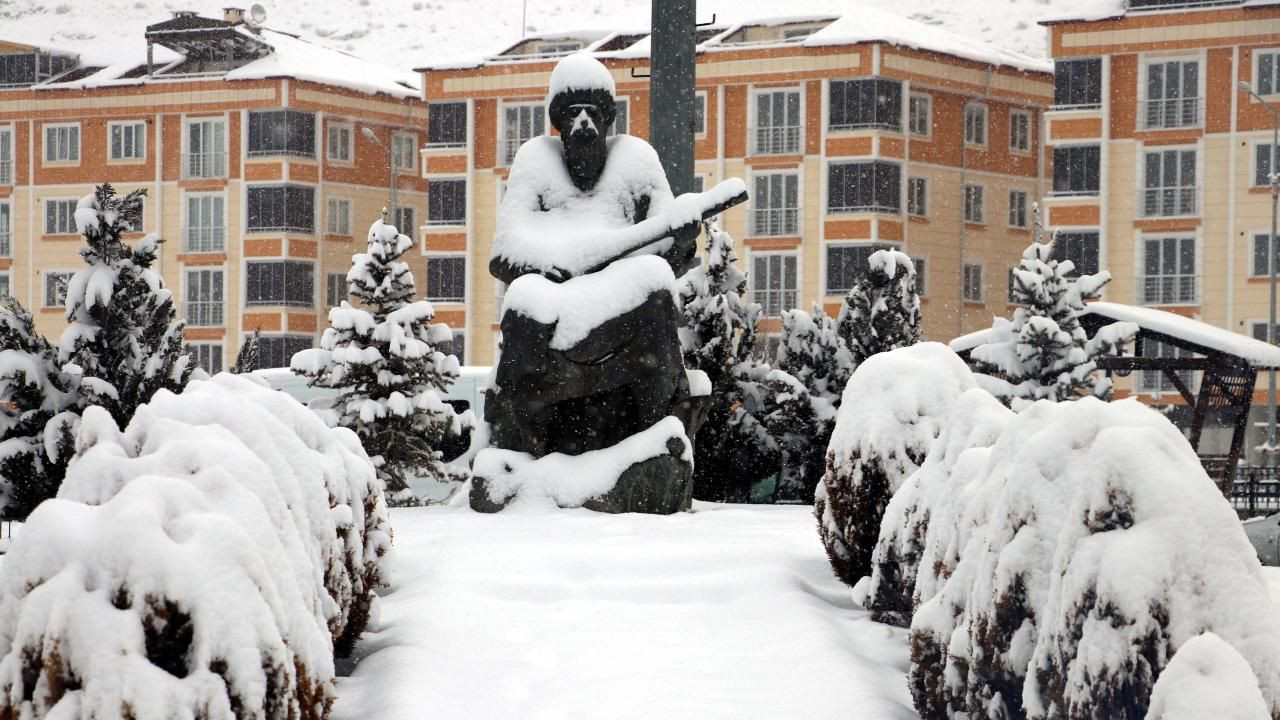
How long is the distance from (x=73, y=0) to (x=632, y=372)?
316ft

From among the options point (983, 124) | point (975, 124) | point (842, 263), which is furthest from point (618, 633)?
point (983, 124)

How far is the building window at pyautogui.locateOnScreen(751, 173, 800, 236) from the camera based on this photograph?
1887 inches

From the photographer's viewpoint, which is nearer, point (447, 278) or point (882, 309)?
point (882, 309)

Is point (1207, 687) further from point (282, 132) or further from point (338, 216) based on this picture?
point (338, 216)

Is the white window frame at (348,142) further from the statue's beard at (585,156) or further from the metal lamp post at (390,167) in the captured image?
the statue's beard at (585,156)

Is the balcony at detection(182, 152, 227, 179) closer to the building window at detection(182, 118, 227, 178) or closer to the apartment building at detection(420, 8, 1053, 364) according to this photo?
the building window at detection(182, 118, 227, 178)

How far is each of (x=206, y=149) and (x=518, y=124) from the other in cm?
1038

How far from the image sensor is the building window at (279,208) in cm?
5347

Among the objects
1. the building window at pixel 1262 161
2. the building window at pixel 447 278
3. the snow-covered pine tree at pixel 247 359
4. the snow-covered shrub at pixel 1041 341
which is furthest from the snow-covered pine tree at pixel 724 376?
the building window at pixel 447 278

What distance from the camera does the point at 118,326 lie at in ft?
40.5

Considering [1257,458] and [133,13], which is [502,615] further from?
[133,13]

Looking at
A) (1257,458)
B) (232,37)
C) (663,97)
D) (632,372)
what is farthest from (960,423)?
(232,37)

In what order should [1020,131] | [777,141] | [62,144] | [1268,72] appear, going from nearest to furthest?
[1268,72] < [777,141] < [1020,131] < [62,144]

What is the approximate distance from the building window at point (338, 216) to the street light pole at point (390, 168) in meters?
1.36
